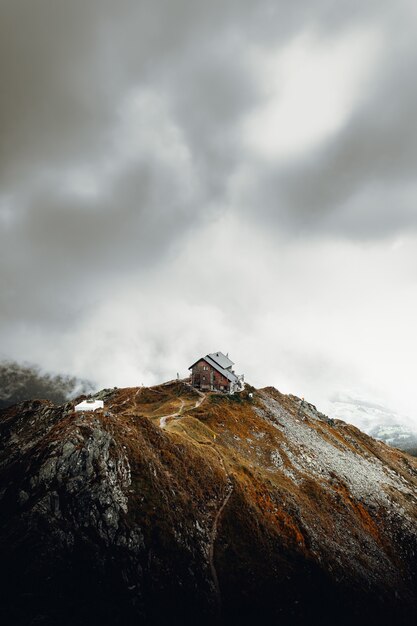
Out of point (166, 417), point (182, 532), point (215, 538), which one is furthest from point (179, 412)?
point (182, 532)

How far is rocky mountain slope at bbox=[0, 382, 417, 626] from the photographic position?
29.4 metres

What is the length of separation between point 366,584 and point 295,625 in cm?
1826

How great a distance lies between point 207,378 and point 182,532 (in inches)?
2409

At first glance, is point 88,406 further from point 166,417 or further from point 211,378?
point 211,378

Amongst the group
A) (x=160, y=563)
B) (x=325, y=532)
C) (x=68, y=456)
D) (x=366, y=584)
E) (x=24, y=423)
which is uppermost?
(x=24, y=423)

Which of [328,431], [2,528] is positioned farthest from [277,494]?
[328,431]

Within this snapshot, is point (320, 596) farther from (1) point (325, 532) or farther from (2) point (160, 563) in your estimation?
(2) point (160, 563)

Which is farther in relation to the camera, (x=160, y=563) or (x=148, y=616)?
(x=160, y=563)

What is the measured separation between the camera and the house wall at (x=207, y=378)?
9725cm

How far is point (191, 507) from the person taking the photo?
41500mm

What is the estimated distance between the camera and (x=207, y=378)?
98.6m

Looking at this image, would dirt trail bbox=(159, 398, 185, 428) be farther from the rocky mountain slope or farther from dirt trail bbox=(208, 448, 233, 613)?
dirt trail bbox=(208, 448, 233, 613)

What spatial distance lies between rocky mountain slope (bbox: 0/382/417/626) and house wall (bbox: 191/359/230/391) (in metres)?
26.3

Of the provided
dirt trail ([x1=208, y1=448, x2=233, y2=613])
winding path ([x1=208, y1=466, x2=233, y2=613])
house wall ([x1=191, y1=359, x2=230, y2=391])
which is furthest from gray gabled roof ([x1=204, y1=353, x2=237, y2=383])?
winding path ([x1=208, y1=466, x2=233, y2=613])
